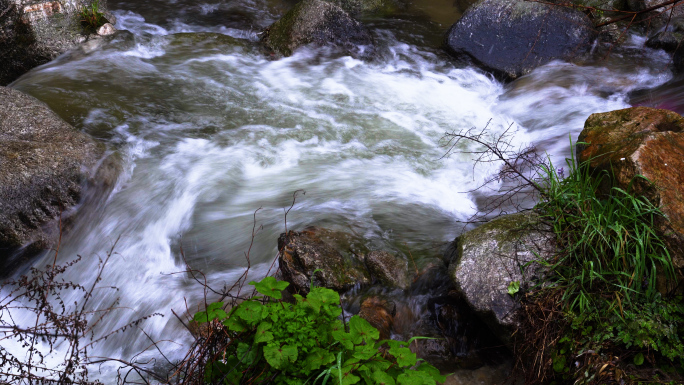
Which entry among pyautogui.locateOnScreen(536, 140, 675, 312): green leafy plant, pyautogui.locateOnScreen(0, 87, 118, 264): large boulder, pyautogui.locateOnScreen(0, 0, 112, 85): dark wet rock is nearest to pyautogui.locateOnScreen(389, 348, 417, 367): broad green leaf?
pyautogui.locateOnScreen(536, 140, 675, 312): green leafy plant

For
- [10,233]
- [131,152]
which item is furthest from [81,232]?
[131,152]

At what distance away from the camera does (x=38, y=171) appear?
4.18 metres

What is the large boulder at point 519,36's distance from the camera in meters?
7.00

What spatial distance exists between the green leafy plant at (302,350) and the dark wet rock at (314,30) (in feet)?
17.8

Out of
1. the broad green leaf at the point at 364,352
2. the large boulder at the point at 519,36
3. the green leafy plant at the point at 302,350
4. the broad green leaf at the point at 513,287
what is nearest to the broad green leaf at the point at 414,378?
the green leafy plant at the point at 302,350

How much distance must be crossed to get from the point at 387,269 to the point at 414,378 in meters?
1.58

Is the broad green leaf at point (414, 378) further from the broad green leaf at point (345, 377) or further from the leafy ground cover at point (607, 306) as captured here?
the leafy ground cover at point (607, 306)

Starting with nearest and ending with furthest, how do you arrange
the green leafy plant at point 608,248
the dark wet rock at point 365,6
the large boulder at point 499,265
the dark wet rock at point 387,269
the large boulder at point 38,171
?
the green leafy plant at point 608,248
the large boulder at point 499,265
the dark wet rock at point 387,269
the large boulder at point 38,171
the dark wet rock at point 365,6

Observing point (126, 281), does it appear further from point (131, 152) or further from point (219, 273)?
point (131, 152)

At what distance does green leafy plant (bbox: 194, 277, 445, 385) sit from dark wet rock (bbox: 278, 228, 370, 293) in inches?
39.0

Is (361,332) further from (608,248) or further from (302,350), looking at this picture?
(608,248)

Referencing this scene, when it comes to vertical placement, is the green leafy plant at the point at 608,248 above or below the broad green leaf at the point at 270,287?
below

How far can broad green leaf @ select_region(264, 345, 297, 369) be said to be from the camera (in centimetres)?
223

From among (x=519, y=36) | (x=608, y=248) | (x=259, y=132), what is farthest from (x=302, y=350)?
(x=519, y=36)
